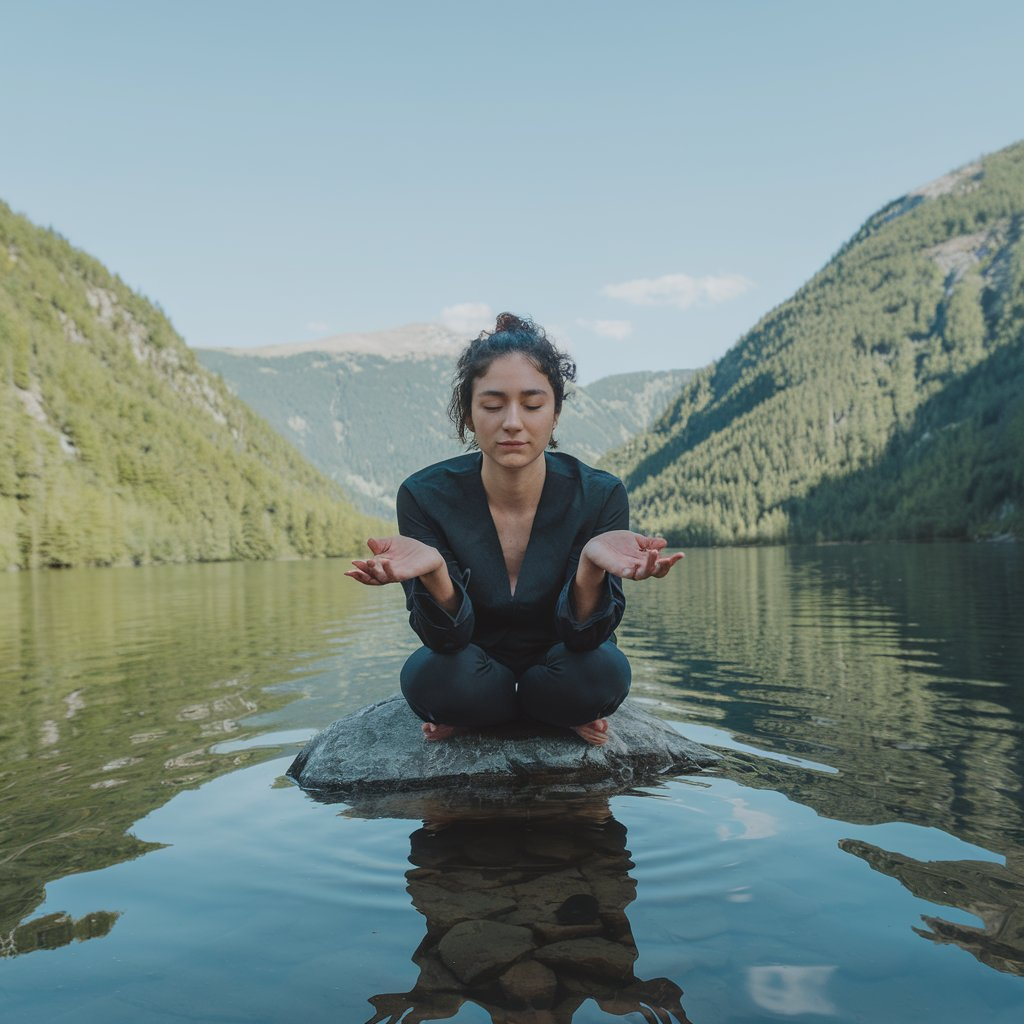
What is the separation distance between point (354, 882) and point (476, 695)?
169 centimetres

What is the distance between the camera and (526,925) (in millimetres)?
3295

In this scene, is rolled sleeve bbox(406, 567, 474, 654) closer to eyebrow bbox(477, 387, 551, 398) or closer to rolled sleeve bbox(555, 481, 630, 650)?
rolled sleeve bbox(555, 481, 630, 650)

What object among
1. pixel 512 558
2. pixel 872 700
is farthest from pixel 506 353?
pixel 872 700

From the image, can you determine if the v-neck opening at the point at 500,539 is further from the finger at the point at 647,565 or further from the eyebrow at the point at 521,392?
the finger at the point at 647,565

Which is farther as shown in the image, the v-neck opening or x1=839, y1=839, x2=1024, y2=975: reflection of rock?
the v-neck opening

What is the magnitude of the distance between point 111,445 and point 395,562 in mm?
126649

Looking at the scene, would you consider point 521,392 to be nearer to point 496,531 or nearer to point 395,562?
point 496,531

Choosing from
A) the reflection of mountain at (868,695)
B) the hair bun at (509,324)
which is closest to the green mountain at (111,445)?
the reflection of mountain at (868,695)

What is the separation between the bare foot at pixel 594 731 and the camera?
5820mm

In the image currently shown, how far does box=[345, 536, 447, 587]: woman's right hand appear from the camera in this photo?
13.3 ft

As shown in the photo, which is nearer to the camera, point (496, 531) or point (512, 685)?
point (496, 531)

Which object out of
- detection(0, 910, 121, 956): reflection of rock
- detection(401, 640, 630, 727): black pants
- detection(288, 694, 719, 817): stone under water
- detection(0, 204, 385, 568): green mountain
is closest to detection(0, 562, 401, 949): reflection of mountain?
detection(0, 910, 121, 956): reflection of rock

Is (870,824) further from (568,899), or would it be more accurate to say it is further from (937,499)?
(937,499)

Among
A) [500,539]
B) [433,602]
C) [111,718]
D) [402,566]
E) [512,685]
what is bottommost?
[111,718]
